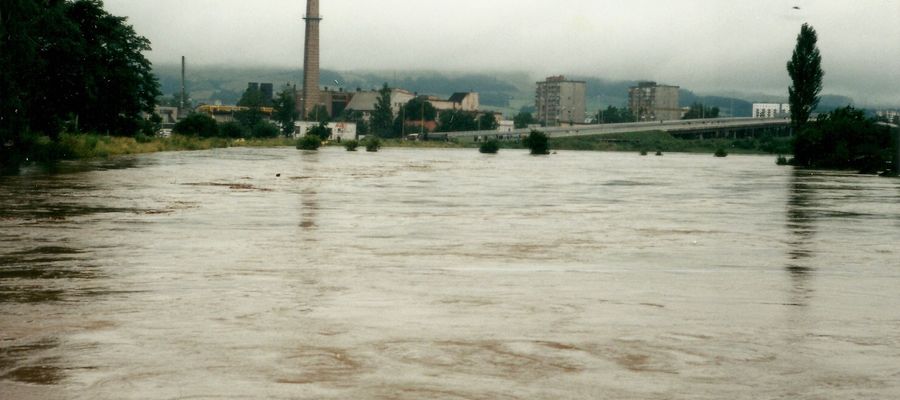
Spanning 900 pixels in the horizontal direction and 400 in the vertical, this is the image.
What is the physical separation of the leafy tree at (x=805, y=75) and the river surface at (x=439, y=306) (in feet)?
265

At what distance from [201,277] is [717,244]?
30.9ft

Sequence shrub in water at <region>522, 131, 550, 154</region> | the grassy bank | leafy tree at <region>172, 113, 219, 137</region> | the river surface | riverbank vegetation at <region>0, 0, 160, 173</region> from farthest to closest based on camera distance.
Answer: leafy tree at <region>172, 113, 219, 137</region> < shrub in water at <region>522, 131, 550, 154</region> < the grassy bank < riverbank vegetation at <region>0, 0, 160, 173</region> < the river surface

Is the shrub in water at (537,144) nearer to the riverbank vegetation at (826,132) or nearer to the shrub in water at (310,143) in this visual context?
the shrub in water at (310,143)

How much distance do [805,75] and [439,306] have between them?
3854 inches

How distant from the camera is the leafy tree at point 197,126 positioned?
13100cm

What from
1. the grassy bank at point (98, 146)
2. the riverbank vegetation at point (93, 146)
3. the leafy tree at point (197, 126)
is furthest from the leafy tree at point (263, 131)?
the riverbank vegetation at point (93, 146)

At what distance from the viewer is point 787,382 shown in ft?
26.7

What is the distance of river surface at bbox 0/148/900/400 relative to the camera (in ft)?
26.4

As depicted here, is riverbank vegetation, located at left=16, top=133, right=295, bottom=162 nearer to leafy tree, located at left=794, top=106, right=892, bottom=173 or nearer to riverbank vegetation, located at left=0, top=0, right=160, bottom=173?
riverbank vegetation, located at left=0, top=0, right=160, bottom=173

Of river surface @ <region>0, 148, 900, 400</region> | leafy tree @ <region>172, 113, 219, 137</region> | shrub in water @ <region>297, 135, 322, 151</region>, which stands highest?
leafy tree @ <region>172, 113, 219, 137</region>

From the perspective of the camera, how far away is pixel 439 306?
11578mm

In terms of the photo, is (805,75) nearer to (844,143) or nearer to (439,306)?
(844,143)

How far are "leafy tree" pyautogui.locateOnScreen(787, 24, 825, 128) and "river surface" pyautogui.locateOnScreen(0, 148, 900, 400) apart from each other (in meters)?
80.7

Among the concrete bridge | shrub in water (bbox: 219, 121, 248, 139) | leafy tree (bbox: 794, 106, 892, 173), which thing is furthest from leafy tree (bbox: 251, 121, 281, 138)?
leafy tree (bbox: 794, 106, 892, 173)
